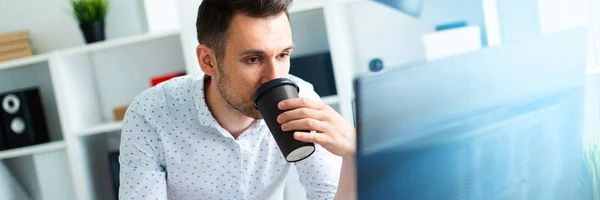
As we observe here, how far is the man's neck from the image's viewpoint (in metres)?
1.51

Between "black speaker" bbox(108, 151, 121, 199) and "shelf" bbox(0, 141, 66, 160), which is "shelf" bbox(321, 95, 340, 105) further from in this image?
"shelf" bbox(0, 141, 66, 160)

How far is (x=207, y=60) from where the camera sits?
1.50 metres

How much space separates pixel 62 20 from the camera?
3227 mm

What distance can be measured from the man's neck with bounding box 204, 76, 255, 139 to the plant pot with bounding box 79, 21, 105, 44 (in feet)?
5.17

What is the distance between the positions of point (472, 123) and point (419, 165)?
5cm

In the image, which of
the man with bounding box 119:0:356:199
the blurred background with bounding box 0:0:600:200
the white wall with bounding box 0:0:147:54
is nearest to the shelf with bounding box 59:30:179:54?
the blurred background with bounding box 0:0:600:200

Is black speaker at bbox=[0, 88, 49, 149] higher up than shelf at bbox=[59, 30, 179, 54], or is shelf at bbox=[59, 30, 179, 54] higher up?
shelf at bbox=[59, 30, 179, 54]

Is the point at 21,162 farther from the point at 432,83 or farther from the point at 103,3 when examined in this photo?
the point at 432,83

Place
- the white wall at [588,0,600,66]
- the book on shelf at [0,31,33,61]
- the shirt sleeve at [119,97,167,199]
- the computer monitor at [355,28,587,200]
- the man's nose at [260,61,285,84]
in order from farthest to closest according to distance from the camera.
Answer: the book on shelf at [0,31,33,61], the shirt sleeve at [119,97,167,199], the man's nose at [260,61,285,84], the white wall at [588,0,600,66], the computer monitor at [355,28,587,200]

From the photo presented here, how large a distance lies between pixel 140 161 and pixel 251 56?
0.37 m

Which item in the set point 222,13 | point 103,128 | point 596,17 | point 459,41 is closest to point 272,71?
point 222,13

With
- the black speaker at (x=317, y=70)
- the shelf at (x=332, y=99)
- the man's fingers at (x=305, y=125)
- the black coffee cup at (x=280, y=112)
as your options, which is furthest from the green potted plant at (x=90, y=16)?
the man's fingers at (x=305, y=125)

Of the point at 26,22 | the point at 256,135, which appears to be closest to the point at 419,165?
the point at 256,135

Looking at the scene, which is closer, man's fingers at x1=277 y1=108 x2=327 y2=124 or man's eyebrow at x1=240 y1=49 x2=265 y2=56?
man's fingers at x1=277 y1=108 x2=327 y2=124
